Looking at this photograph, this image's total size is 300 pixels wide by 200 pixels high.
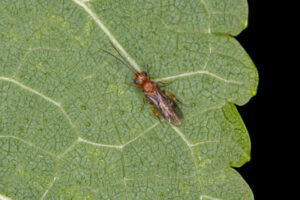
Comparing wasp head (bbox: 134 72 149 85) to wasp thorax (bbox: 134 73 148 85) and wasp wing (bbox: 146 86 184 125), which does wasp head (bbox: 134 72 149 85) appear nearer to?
wasp thorax (bbox: 134 73 148 85)

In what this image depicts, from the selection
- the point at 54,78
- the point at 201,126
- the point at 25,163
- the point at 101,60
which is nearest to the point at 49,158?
Answer: the point at 25,163

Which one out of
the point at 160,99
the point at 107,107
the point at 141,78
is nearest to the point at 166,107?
the point at 160,99

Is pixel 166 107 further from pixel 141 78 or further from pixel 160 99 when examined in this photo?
pixel 141 78

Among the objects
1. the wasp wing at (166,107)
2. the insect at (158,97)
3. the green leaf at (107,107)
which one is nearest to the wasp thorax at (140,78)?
the insect at (158,97)

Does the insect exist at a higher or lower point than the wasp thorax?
lower

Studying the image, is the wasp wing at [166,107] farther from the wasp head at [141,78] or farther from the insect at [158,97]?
the wasp head at [141,78]

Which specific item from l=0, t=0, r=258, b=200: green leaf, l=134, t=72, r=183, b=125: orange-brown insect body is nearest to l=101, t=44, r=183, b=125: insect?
l=134, t=72, r=183, b=125: orange-brown insect body
